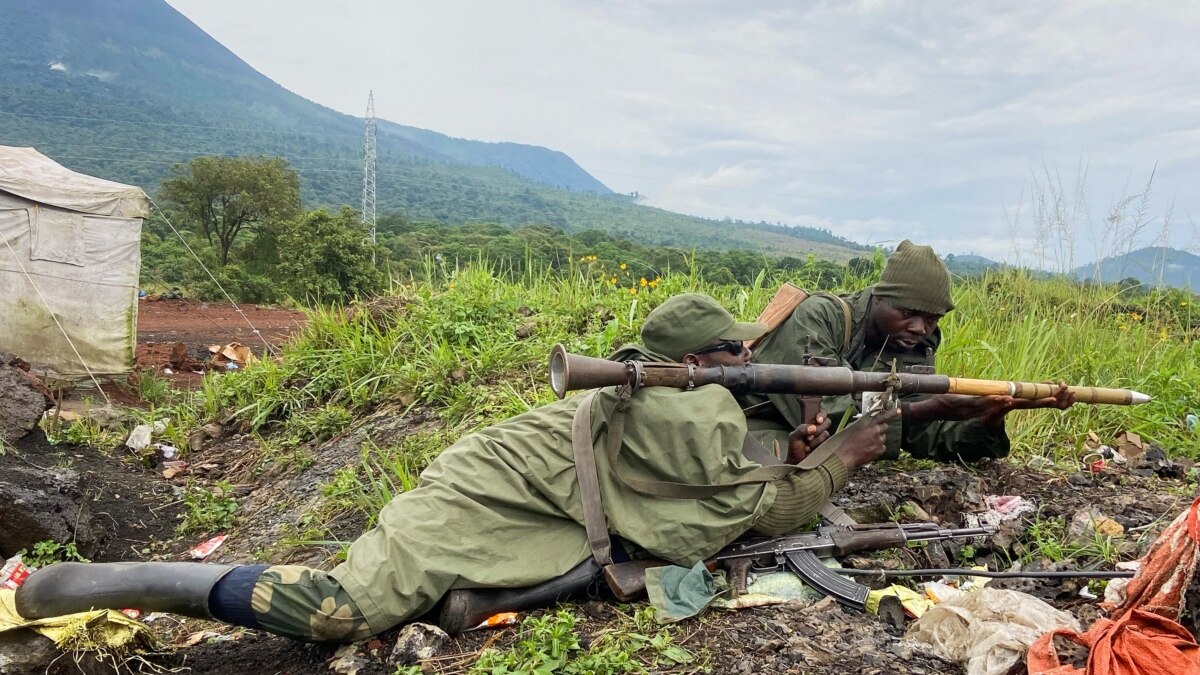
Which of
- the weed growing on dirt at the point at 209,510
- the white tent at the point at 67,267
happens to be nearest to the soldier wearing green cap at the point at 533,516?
the weed growing on dirt at the point at 209,510

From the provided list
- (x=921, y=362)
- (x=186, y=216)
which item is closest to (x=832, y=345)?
(x=921, y=362)

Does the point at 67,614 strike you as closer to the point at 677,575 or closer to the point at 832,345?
the point at 677,575

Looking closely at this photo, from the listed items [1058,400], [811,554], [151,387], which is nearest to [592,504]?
[811,554]

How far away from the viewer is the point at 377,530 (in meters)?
2.91

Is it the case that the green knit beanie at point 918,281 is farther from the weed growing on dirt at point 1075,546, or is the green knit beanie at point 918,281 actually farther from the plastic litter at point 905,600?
the plastic litter at point 905,600

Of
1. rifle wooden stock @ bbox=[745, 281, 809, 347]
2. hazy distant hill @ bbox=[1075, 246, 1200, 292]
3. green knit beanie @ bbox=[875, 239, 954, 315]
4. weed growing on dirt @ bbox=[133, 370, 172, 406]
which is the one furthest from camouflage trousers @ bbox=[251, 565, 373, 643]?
weed growing on dirt @ bbox=[133, 370, 172, 406]

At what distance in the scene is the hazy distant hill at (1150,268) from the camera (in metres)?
6.14

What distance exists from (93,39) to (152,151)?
352 ft

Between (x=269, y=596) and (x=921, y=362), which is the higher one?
(x=921, y=362)

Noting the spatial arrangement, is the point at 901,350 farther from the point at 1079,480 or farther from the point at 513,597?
the point at 513,597

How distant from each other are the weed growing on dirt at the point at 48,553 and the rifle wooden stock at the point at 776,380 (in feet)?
11.3

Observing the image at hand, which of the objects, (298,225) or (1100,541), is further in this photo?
(298,225)

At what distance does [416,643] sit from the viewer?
2.70m

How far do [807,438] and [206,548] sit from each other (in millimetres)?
3556
